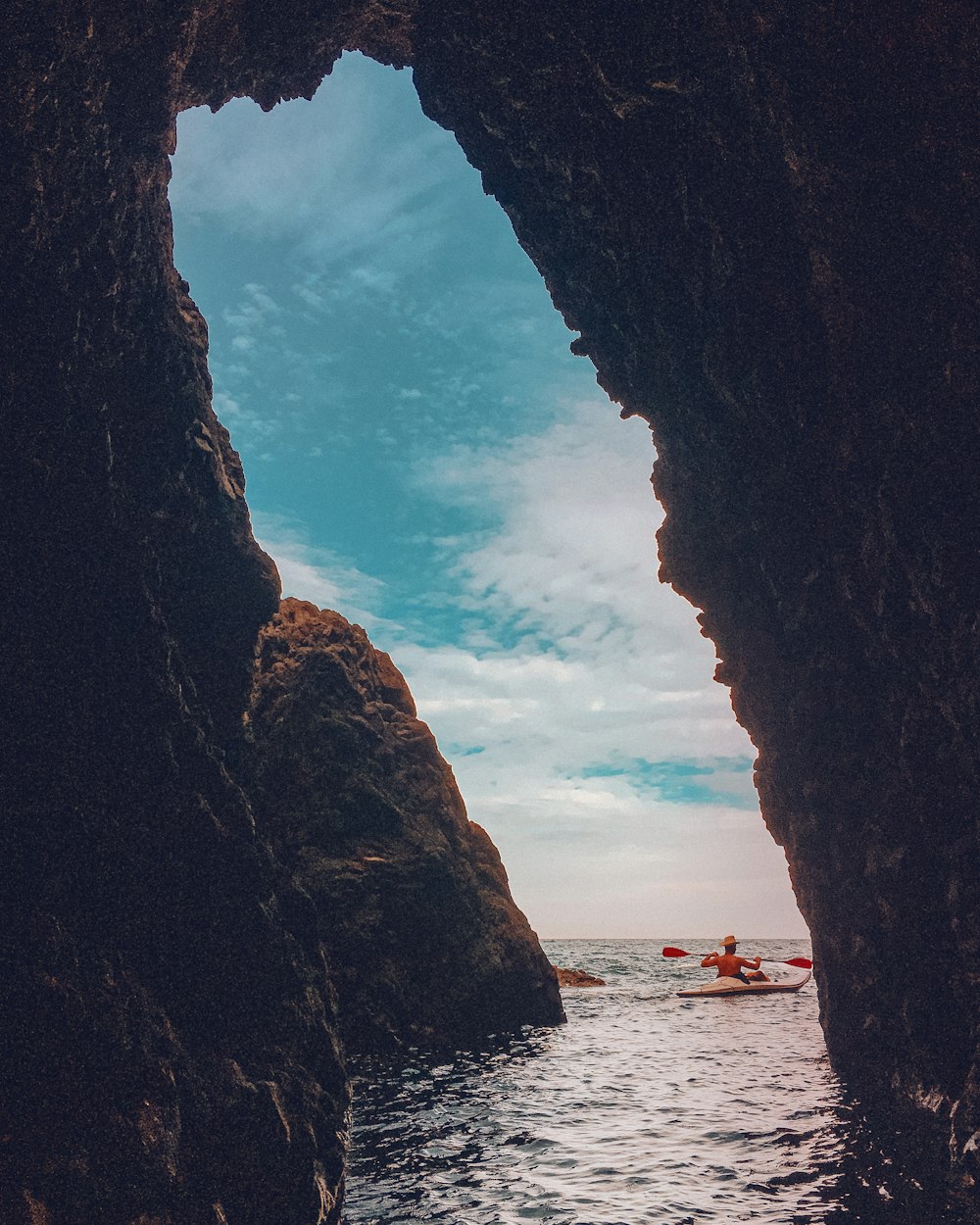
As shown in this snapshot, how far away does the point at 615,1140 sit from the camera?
1096 centimetres

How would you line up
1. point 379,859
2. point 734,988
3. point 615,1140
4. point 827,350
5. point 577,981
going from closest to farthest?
point 827,350, point 615,1140, point 379,859, point 734,988, point 577,981

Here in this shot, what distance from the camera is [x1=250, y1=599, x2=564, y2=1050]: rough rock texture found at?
61.1 feet

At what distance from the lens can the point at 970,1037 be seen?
8.62 m

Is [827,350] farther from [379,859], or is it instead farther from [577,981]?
[577,981]

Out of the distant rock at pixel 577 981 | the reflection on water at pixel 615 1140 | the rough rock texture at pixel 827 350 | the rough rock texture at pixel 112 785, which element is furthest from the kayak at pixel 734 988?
the rough rock texture at pixel 112 785

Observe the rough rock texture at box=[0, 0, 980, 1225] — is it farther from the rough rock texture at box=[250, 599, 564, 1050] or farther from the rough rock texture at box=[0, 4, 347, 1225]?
the rough rock texture at box=[250, 599, 564, 1050]

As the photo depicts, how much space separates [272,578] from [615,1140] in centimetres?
1117

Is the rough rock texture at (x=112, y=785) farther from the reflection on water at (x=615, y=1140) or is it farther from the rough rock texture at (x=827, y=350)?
the rough rock texture at (x=827, y=350)

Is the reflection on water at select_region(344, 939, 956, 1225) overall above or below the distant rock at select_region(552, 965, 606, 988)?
above

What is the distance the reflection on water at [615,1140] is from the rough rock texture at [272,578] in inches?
49.2

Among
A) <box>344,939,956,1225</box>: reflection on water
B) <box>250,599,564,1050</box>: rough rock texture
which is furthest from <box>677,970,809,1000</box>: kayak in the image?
<box>344,939,956,1225</box>: reflection on water

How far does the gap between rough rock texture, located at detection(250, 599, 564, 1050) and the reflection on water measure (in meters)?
1.61

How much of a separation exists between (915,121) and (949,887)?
9.74m

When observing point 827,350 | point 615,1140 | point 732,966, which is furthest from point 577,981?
point 827,350
